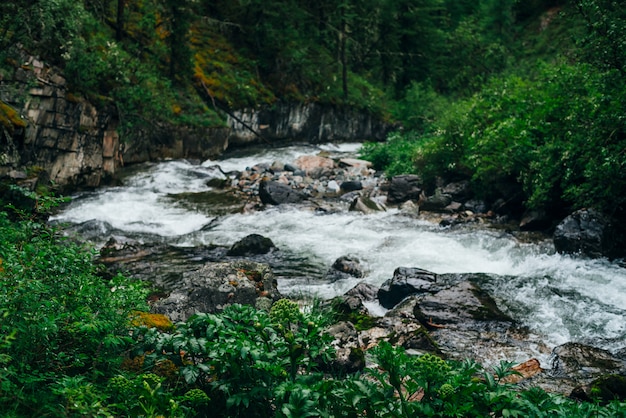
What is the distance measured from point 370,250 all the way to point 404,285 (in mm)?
3132

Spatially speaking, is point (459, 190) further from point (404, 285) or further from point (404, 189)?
point (404, 285)

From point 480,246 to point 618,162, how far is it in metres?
3.50

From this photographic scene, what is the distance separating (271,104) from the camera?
29.6 meters

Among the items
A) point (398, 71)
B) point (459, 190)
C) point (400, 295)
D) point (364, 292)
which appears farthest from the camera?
point (398, 71)

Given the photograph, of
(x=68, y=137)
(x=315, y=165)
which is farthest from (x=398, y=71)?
(x=68, y=137)

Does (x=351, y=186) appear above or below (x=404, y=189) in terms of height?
below

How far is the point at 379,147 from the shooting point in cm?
2502

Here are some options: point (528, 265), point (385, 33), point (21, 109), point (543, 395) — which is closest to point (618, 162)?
point (528, 265)

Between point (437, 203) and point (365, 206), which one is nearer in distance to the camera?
point (437, 203)

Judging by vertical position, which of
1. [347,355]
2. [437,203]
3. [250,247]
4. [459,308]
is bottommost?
[250,247]

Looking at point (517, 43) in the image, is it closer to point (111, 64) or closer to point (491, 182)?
point (491, 182)

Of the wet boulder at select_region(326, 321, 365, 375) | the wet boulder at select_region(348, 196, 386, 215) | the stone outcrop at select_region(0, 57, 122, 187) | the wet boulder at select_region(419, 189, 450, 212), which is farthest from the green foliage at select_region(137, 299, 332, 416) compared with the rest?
the wet boulder at select_region(419, 189, 450, 212)

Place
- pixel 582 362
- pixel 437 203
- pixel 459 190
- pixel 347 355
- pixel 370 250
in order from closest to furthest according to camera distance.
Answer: pixel 347 355, pixel 582 362, pixel 370 250, pixel 437 203, pixel 459 190

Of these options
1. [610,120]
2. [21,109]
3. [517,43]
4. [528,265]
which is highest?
[517,43]
